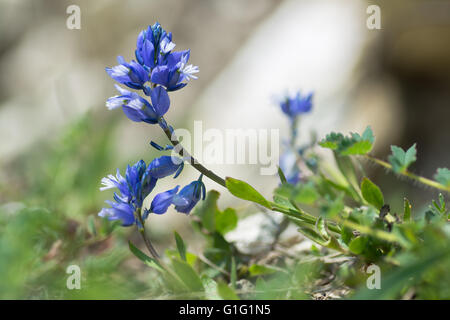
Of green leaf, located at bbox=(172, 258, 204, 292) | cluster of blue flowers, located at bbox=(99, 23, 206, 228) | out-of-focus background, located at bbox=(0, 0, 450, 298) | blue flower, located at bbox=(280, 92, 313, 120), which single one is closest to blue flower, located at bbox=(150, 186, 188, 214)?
cluster of blue flowers, located at bbox=(99, 23, 206, 228)

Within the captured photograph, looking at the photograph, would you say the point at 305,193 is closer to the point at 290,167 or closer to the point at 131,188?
the point at 131,188

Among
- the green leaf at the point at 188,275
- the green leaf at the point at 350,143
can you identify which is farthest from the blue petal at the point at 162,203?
the green leaf at the point at 350,143

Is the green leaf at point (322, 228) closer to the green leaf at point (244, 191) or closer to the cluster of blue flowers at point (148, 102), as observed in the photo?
the green leaf at point (244, 191)

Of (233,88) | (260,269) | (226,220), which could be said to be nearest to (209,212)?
(226,220)

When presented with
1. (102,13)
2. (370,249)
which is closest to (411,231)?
(370,249)

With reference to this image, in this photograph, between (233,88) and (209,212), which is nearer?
(209,212)

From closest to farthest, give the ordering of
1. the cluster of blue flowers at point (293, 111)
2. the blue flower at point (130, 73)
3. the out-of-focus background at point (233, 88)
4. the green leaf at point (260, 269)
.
A: the blue flower at point (130, 73)
the green leaf at point (260, 269)
the cluster of blue flowers at point (293, 111)
the out-of-focus background at point (233, 88)
